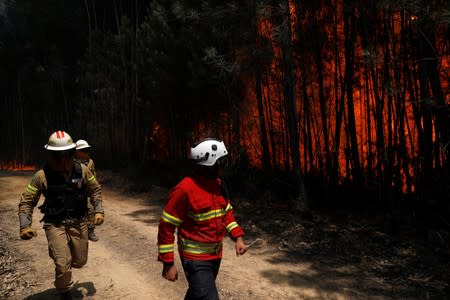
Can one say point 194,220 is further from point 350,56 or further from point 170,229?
point 350,56

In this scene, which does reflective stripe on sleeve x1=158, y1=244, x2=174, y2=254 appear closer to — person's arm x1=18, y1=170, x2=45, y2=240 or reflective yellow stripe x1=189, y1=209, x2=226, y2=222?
reflective yellow stripe x1=189, y1=209, x2=226, y2=222

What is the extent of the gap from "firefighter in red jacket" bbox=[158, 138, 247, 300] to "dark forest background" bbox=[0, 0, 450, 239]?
295 centimetres

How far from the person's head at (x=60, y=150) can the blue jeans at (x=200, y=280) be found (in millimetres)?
1450

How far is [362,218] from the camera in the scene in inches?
257

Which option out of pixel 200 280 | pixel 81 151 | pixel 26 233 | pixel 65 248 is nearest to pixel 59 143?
pixel 26 233

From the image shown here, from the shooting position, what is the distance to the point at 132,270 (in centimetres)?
426

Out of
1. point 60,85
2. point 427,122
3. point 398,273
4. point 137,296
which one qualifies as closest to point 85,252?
point 137,296

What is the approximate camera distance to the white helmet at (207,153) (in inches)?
86.0

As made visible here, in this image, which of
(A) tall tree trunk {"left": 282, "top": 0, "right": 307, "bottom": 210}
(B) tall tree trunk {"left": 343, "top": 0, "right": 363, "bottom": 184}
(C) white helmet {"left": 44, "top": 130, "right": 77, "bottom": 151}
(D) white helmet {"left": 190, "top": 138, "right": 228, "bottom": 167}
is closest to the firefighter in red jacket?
(D) white helmet {"left": 190, "top": 138, "right": 228, "bottom": 167}

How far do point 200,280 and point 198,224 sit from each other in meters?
0.31

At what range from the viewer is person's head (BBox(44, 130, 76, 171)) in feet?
9.87

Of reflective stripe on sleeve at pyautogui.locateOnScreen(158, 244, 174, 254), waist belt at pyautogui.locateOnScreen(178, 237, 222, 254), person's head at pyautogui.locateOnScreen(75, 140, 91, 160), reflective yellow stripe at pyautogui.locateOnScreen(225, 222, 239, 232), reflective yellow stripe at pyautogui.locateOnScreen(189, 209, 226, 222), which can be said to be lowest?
waist belt at pyautogui.locateOnScreen(178, 237, 222, 254)

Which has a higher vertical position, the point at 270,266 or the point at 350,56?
the point at 350,56

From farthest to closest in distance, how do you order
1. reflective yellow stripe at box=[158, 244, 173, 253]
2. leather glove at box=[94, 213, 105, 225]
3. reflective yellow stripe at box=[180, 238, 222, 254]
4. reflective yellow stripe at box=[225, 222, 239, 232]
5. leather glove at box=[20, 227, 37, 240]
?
1. leather glove at box=[94, 213, 105, 225]
2. leather glove at box=[20, 227, 37, 240]
3. reflective yellow stripe at box=[225, 222, 239, 232]
4. reflective yellow stripe at box=[180, 238, 222, 254]
5. reflective yellow stripe at box=[158, 244, 173, 253]
